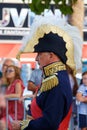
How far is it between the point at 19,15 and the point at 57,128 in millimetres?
16437

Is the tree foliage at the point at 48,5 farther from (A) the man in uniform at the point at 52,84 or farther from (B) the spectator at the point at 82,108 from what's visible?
(B) the spectator at the point at 82,108

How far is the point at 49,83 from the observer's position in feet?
14.5

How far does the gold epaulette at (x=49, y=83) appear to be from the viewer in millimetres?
4395

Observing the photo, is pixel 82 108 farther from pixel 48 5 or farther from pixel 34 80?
pixel 48 5

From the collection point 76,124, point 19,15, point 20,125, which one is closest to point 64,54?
point 20,125

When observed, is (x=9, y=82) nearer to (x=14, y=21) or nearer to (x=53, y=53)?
(x=53, y=53)

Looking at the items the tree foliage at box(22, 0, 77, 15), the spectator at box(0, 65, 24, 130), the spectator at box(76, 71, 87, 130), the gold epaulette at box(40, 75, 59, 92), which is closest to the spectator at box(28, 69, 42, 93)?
the spectator at box(0, 65, 24, 130)

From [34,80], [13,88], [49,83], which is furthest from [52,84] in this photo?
[34,80]

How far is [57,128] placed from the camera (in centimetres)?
439

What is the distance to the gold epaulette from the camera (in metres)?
4.39

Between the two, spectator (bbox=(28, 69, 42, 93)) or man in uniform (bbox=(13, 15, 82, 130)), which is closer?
man in uniform (bbox=(13, 15, 82, 130))

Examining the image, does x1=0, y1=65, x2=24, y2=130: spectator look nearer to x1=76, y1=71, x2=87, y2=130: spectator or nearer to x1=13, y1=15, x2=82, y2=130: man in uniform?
x1=76, y1=71, x2=87, y2=130: spectator

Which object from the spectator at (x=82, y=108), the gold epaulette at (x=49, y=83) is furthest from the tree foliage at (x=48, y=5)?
the spectator at (x=82, y=108)

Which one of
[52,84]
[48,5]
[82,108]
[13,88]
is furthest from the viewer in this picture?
[13,88]
